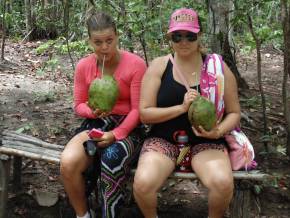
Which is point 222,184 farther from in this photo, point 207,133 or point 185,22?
point 185,22

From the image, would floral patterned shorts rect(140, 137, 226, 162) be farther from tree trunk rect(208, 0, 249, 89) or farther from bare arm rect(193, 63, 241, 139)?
tree trunk rect(208, 0, 249, 89)

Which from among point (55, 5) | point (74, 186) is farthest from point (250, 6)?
point (55, 5)

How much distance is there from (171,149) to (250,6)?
1.68m

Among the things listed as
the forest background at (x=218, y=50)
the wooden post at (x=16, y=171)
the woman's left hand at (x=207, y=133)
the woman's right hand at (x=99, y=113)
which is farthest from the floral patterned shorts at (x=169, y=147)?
the wooden post at (x=16, y=171)

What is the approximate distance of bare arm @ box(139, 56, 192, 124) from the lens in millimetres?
3189

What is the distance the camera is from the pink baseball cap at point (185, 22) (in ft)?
10.3

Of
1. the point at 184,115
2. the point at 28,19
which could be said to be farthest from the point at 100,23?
the point at 28,19

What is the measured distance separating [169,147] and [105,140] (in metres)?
0.45

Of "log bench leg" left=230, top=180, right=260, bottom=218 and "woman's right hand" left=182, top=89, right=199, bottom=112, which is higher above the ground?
"woman's right hand" left=182, top=89, right=199, bottom=112

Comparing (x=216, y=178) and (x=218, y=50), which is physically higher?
(x=218, y=50)

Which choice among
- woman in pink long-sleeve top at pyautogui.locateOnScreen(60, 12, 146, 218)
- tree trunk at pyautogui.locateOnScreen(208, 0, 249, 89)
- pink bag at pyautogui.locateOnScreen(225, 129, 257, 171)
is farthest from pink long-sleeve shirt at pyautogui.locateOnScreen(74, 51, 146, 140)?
tree trunk at pyautogui.locateOnScreen(208, 0, 249, 89)

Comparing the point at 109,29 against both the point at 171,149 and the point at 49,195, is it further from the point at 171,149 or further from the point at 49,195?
the point at 49,195

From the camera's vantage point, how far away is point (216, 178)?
9.78 feet

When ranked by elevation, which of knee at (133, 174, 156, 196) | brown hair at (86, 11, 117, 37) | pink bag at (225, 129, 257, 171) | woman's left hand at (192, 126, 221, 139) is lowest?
knee at (133, 174, 156, 196)
